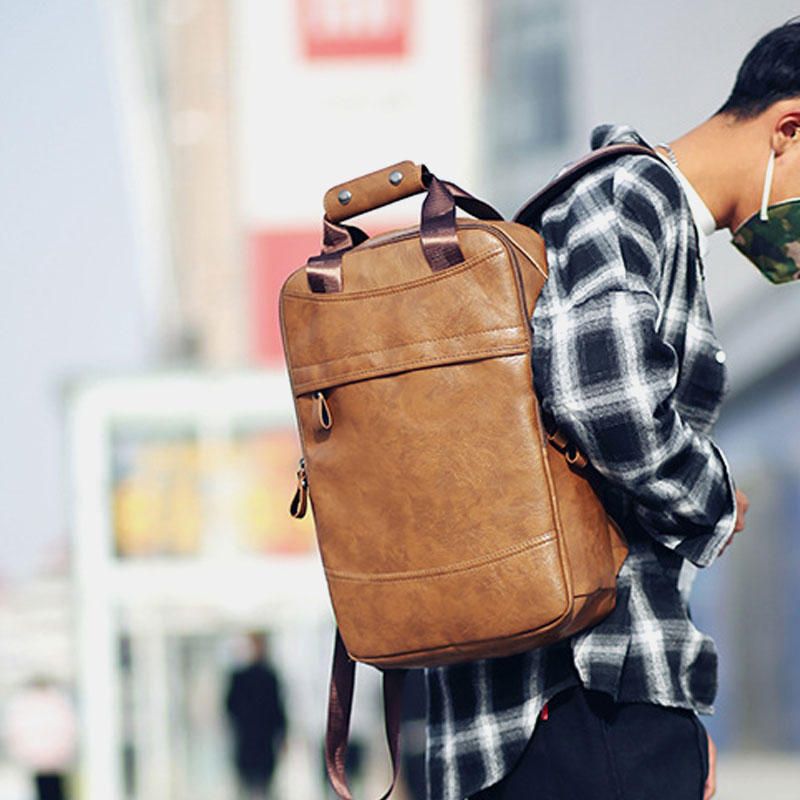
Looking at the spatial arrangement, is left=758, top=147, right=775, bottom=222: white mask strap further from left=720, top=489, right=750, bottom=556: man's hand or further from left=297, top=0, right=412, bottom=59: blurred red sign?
left=297, top=0, right=412, bottom=59: blurred red sign

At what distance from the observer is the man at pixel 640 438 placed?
191cm

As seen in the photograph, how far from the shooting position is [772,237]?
2113 mm

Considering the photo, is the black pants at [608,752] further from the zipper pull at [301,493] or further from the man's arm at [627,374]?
the zipper pull at [301,493]

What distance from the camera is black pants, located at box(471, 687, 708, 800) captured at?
78.7 inches

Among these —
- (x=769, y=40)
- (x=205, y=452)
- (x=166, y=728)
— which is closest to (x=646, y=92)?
(x=769, y=40)

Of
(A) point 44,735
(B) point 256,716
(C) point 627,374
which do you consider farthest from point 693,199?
(B) point 256,716

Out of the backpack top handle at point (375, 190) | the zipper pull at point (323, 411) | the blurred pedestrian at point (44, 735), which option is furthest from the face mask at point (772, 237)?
the blurred pedestrian at point (44, 735)

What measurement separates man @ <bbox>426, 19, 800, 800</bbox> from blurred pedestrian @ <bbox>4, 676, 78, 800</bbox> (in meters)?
11.1

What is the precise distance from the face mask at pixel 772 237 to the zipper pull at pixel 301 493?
60 centimetres

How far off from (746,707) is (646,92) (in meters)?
12.9

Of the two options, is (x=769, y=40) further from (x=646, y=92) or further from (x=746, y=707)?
(x=746, y=707)

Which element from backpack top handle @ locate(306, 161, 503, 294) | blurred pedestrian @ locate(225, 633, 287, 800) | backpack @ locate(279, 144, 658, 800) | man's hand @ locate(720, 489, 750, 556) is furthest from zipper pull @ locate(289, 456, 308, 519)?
blurred pedestrian @ locate(225, 633, 287, 800)

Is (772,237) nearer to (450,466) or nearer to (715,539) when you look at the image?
(715,539)

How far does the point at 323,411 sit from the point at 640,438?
388 mm
